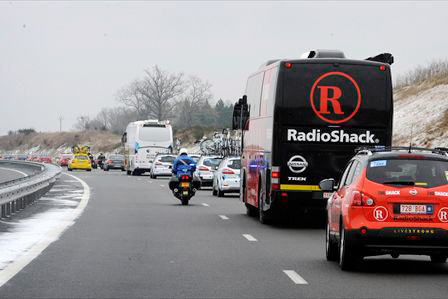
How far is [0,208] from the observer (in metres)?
22.2

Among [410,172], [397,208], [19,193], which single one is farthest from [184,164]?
[397,208]

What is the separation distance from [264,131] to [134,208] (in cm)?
718

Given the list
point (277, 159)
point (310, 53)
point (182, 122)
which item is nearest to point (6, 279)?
point (277, 159)

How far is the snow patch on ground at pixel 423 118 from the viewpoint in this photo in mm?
57816

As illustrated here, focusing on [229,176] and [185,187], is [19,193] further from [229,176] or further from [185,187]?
[229,176]

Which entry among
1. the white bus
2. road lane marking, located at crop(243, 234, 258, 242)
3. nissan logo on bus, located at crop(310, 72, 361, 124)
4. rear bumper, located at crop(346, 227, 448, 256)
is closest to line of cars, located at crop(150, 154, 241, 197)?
the white bus

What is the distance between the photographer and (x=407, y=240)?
41.0 ft

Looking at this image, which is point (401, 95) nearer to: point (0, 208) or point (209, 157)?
point (209, 157)

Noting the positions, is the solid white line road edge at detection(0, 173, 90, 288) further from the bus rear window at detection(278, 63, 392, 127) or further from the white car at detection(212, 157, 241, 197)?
the white car at detection(212, 157, 241, 197)

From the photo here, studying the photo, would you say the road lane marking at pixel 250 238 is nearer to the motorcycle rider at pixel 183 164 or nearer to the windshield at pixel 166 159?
the motorcycle rider at pixel 183 164

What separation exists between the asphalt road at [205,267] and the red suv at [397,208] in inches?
14.9

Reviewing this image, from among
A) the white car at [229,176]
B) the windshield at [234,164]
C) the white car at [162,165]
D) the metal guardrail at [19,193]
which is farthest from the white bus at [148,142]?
the metal guardrail at [19,193]

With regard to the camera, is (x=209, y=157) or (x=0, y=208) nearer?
(x=0, y=208)

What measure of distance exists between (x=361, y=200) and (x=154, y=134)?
2193 inches
